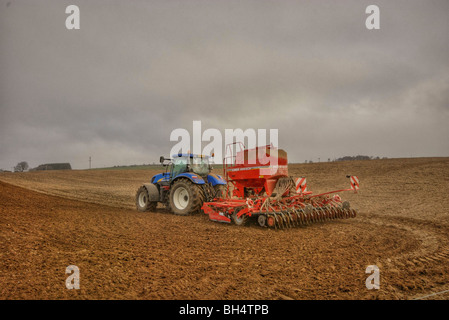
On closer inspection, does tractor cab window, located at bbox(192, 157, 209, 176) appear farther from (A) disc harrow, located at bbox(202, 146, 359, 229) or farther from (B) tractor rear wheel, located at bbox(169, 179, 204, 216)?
(A) disc harrow, located at bbox(202, 146, 359, 229)

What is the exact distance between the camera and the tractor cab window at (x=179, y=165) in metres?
10.9

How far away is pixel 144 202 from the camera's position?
11.9 m

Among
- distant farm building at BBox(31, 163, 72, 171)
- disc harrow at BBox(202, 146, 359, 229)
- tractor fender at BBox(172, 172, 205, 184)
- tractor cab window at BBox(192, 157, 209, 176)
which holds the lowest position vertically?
disc harrow at BBox(202, 146, 359, 229)

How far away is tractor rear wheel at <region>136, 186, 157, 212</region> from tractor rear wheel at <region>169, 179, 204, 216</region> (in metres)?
1.44

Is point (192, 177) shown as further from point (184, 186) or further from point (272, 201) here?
point (272, 201)

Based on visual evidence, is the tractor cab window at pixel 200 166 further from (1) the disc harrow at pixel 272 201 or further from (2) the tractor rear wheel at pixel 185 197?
(1) the disc harrow at pixel 272 201

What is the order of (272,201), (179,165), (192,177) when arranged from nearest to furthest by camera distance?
(272,201), (192,177), (179,165)

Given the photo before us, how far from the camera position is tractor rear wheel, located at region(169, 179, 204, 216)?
9.63m

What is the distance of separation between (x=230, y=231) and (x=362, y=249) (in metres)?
3.08

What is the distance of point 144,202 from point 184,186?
2.82 m

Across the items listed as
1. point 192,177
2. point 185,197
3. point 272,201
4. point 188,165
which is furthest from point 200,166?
point 272,201

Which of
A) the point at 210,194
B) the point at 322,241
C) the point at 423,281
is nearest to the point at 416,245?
the point at 322,241

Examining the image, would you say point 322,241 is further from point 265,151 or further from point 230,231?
point 265,151

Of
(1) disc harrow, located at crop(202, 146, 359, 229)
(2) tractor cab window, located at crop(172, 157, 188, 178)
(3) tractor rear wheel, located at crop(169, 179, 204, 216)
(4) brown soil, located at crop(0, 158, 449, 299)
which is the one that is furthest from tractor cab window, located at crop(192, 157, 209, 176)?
(4) brown soil, located at crop(0, 158, 449, 299)
